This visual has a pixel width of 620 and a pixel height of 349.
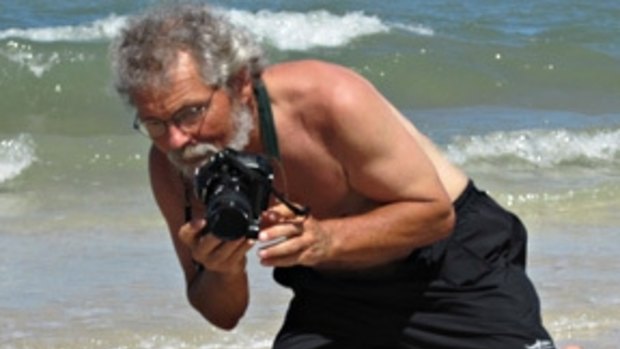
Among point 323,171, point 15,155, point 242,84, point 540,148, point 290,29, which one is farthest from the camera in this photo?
point 290,29

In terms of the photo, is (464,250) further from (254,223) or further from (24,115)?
(24,115)

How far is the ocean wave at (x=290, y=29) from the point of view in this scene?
567 inches

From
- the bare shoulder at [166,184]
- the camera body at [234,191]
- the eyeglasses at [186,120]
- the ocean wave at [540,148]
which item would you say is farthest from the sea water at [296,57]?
the camera body at [234,191]

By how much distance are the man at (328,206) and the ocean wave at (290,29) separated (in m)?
10.3

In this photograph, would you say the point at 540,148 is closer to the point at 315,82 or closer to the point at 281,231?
the point at 315,82

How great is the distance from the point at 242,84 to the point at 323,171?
32cm

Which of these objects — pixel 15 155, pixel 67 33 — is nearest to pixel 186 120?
pixel 15 155

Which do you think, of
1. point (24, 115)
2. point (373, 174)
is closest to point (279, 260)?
point (373, 174)

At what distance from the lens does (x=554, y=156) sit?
34.0 ft

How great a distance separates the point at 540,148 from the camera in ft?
34.3

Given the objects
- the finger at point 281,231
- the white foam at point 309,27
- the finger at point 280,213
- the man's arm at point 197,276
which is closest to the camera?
the finger at point 281,231

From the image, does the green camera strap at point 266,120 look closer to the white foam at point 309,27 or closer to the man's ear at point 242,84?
the man's ear at point 242,84

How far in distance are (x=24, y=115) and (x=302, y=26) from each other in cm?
453

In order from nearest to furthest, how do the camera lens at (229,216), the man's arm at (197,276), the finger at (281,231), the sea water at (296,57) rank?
the camera lens at (229,216) < the finger at (281,231) < the man's arm at (197,276) < the sea water at (296,57)
